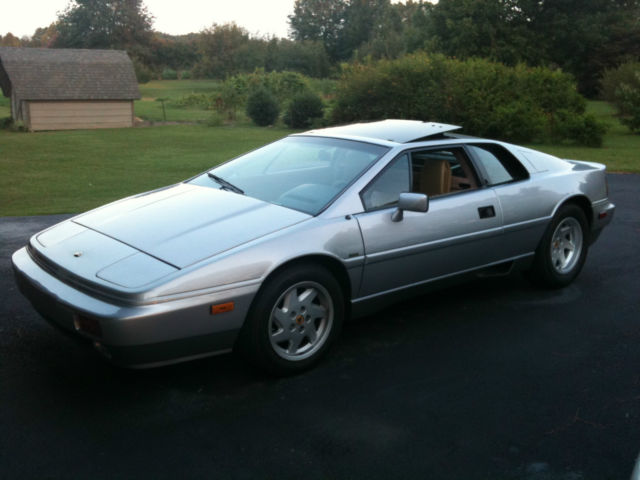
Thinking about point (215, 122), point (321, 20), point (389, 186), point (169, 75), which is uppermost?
point (321, 20)

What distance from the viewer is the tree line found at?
4534cm

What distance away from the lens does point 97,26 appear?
260ft

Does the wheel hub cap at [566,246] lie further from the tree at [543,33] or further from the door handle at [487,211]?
the tree at [543,33]

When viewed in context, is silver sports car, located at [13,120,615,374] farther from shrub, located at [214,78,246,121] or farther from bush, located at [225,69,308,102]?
bush, located at [225,69,308,102]

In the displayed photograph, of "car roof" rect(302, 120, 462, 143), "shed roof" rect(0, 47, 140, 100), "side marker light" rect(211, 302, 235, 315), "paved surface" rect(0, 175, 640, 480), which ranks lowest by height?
"paved surface" rect(0, 175, 640, 480)

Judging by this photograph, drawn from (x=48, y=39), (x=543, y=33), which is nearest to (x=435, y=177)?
Answer: (x=543, y=33)

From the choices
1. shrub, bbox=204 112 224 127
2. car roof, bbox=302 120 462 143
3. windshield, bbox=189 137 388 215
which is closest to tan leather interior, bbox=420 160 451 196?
car roof, bbox=302 120 462 143

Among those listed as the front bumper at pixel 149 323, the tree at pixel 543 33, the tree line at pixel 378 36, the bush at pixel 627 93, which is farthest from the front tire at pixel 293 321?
the tree at pixel 543 33

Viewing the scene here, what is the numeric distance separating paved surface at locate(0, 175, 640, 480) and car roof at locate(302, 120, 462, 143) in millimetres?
1417

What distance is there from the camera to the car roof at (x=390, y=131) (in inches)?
194

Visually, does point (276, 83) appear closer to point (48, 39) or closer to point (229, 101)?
point (229, 101)

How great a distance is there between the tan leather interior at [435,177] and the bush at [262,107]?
83.3 feet

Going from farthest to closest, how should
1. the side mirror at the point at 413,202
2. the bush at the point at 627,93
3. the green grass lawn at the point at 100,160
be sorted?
the bush at the point at 627,93, the green grass lawn at the point at 100,160, the side mirror at the point at 413,202

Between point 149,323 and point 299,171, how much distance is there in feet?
6.22
